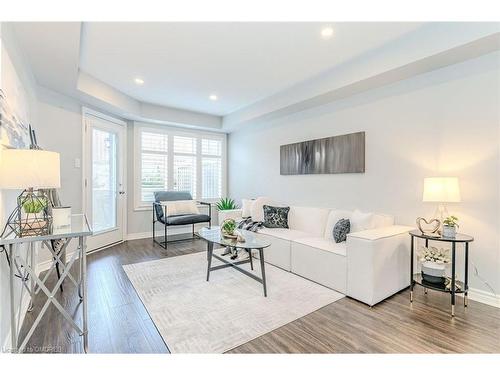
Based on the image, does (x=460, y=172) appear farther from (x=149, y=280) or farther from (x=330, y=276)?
(x=149, y=280)

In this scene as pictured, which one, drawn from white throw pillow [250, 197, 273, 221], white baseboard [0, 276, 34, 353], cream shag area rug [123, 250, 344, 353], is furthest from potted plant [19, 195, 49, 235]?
white throw pillow [250, 197, 273, 221]

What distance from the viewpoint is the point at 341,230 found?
9.70 feet

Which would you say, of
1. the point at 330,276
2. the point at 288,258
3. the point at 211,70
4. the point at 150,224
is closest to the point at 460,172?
the point at 330,276

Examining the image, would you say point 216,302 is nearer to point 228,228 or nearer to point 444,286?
point 228,228

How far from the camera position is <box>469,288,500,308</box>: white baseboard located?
7.45ft

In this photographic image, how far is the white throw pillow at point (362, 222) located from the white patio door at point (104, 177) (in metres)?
3.96

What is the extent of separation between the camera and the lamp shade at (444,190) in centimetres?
226

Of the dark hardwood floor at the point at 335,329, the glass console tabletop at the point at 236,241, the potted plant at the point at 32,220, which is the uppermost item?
the potted plant at the point at 32,220

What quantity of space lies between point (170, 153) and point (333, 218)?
3683 mm

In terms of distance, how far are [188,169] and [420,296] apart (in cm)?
467

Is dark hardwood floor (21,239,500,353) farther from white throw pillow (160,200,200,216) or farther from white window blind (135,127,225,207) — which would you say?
white window blind (135,127,225,207)

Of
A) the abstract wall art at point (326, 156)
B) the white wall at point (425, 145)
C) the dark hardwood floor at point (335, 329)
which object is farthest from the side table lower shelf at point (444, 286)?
the abstract wall art at point (326, 156)

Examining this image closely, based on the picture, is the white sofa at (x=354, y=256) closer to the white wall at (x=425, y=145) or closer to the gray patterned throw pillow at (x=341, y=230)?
the gray patterned throw pillow at (x=341, y=230)
